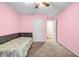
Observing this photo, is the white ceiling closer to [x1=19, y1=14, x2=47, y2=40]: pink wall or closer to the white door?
[x1=19, y1=14, x2=47, y2=40]: pink wall

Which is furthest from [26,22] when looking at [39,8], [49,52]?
[49,52]

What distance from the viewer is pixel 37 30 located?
25.4ft

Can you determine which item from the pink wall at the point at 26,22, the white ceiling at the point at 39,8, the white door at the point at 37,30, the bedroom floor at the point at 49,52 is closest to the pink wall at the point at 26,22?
the pink wall at the point at 26,22

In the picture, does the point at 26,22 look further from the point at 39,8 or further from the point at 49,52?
the point at 49,52

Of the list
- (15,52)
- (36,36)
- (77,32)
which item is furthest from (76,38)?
(36,36)

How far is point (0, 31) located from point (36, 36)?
3.76m

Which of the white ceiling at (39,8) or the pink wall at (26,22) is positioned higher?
the white ceiling at (39,8)

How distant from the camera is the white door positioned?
767 cm

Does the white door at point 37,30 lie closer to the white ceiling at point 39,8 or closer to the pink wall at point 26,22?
the pink wall at point 26,22

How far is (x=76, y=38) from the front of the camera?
409 centimetres

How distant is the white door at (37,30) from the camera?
767 centimetres

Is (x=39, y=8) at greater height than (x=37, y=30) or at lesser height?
greater

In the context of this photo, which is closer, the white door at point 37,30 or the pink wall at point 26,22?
the pink wall at point 26,22

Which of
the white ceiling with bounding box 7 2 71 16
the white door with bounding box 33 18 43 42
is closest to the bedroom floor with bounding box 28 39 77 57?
the white ceiling with bounding box 7 2 71 16
